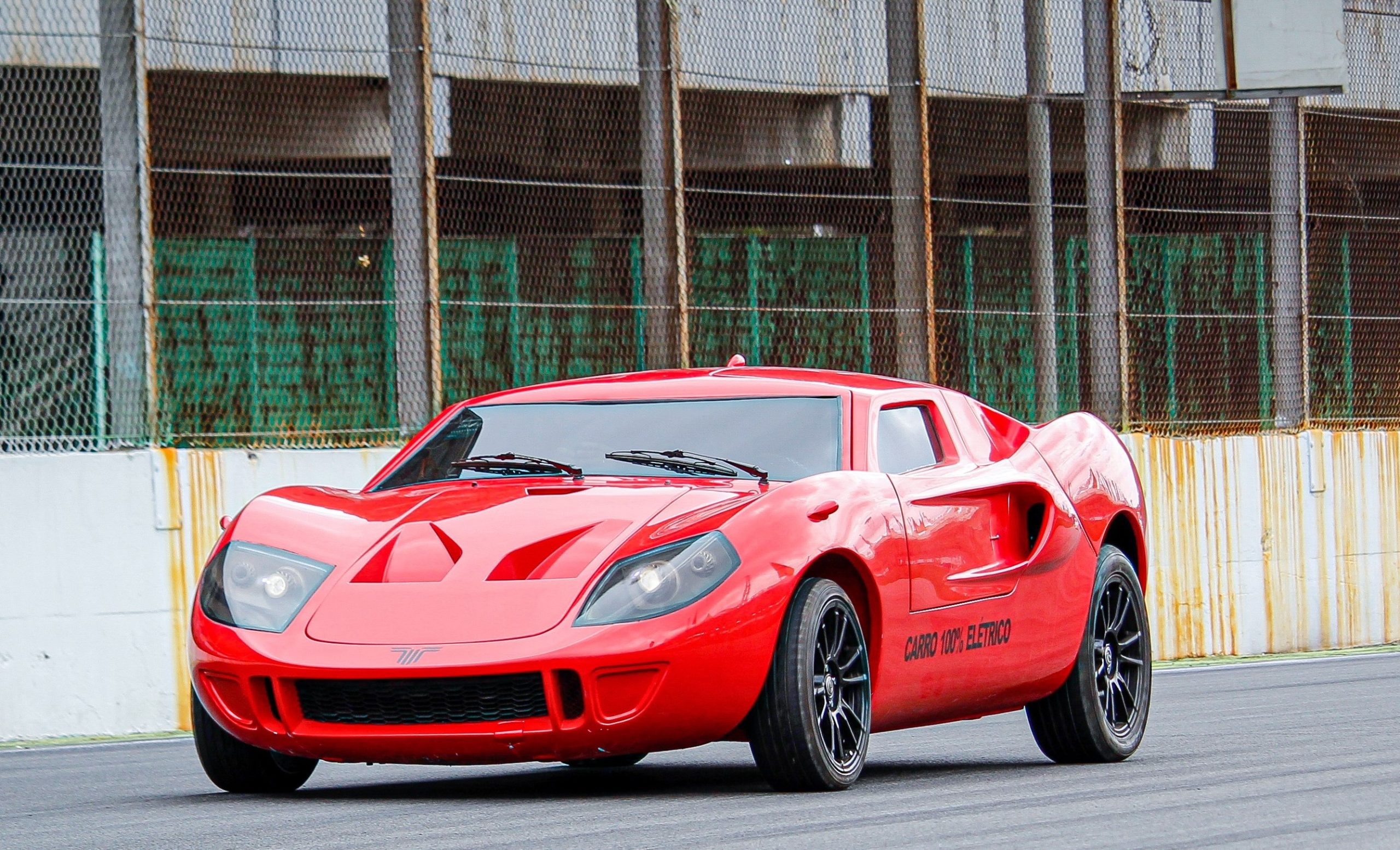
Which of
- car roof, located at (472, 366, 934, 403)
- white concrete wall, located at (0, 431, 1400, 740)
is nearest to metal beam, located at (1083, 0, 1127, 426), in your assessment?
white concrete wall, located at (0, 431, 1400, 740)

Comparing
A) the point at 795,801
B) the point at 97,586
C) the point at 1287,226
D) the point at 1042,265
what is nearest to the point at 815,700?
the point at 795,801

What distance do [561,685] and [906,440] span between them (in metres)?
1.80

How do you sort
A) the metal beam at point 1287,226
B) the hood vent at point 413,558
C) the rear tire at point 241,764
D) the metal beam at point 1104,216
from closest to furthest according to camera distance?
the hood vent at point 413,558
the rear tire at point 241,764
the metal beam at point 1104,216
the metal beam at point 1287,226

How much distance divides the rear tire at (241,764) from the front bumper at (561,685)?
20.2 inches

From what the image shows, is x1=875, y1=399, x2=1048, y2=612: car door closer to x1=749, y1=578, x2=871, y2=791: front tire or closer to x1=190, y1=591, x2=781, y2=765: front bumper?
x1=749, y1=578, x2=871, y2=791: front tire

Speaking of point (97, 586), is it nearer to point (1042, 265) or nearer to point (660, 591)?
point (660, 591)

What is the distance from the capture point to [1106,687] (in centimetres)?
761

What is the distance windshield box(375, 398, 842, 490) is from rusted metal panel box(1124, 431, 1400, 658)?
681 centimetres

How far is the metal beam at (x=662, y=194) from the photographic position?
40.6ft

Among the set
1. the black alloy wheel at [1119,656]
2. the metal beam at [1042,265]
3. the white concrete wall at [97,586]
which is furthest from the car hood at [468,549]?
the metal beam at [1042,265]

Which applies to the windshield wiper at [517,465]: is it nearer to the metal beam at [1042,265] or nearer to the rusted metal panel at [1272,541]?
the rusted metal panel at [1272,541]

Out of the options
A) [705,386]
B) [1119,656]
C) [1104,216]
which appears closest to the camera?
[705,386]

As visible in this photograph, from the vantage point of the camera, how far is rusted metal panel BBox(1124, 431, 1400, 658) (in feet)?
44.1

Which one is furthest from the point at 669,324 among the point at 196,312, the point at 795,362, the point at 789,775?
the point at 789,775
